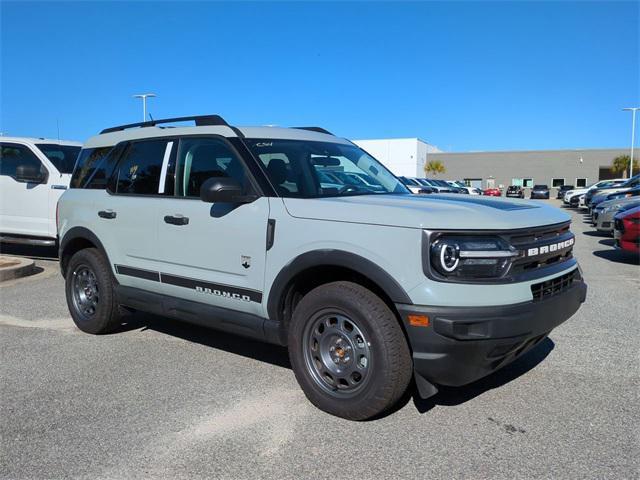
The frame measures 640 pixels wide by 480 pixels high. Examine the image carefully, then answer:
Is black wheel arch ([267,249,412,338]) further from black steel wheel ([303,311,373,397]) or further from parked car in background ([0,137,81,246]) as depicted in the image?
parked car in background ([0,137,81,246])

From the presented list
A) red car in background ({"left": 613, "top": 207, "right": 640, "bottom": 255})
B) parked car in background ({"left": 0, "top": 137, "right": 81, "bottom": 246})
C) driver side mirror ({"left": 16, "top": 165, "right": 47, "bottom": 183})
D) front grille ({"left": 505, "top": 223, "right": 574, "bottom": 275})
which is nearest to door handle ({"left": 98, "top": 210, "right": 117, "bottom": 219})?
front grille ({"left": 505, "top": 223, "right": 574, "bottom": 275})

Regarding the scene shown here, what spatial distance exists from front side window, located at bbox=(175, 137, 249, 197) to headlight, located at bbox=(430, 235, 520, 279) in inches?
68.1

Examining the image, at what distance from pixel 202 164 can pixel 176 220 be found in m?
0.51

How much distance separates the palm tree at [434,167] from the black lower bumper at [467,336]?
70925 mm

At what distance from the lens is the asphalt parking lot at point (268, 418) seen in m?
3.03

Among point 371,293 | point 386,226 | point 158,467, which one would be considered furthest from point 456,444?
point 158,467

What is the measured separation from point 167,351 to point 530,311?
3.30 m

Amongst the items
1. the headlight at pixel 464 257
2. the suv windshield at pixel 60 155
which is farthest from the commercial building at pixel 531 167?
the headlight at pixel 464 257

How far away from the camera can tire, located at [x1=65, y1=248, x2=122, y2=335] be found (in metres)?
5.30

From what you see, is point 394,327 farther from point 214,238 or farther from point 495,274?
point 214,238

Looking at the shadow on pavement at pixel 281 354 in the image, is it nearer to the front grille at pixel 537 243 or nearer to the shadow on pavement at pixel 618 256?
the front grille at pixel 537 243

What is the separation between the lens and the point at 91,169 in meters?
5.66

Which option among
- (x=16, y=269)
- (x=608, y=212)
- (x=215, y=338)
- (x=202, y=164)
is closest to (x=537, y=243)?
(x=202, y=164)

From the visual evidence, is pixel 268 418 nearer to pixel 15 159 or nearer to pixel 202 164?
pixel 202 164
